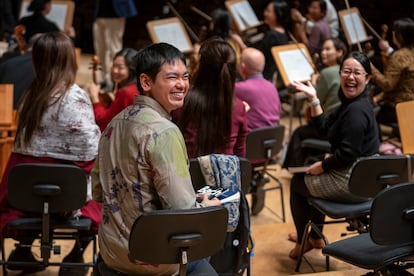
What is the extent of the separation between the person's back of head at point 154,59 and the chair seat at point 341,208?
1.55 meters

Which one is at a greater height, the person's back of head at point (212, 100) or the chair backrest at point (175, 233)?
the person's back of head at point (212, 100)

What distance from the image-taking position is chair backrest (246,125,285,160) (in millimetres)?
4516

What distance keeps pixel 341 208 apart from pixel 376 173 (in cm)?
32

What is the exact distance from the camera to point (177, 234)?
2.55 m

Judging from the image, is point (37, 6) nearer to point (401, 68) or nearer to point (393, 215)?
point (401, 68)

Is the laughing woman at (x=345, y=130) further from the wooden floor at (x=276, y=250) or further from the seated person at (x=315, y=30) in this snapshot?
the seated person at (x=315, y=30)

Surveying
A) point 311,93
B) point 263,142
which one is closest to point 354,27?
point 263,142

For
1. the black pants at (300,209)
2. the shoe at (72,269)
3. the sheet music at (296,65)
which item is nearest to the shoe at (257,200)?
the black pants at (300,209)

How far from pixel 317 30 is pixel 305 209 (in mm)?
3445

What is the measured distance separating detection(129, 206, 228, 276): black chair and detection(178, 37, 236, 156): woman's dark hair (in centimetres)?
100

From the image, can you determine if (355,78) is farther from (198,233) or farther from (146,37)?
(146,37)

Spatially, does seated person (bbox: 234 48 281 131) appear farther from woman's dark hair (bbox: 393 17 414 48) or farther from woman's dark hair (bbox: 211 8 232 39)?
woman's dark hair (bbox: 211 8 232 39)

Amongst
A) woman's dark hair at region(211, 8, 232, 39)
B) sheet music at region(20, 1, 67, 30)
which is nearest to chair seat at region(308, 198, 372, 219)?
woman's dark hair at region(211, 8, 232, 39)

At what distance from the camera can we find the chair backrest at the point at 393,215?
285cm
